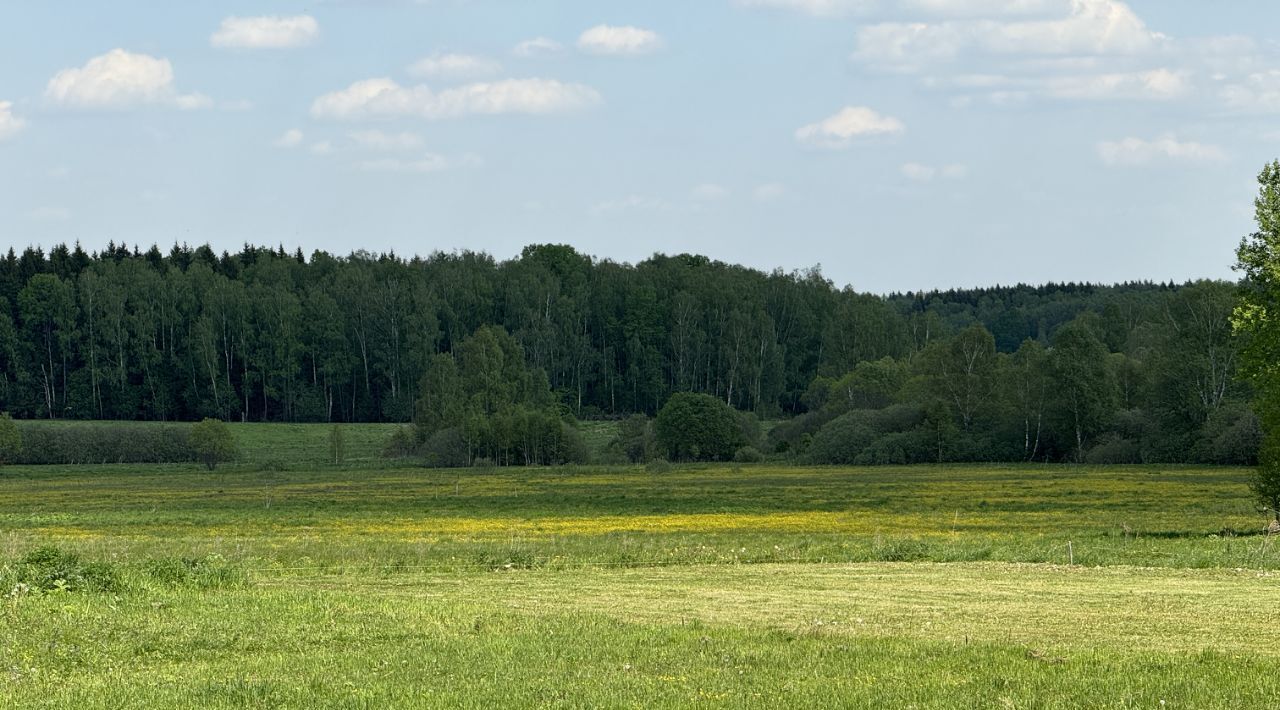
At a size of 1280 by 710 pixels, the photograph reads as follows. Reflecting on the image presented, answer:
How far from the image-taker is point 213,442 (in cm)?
11381

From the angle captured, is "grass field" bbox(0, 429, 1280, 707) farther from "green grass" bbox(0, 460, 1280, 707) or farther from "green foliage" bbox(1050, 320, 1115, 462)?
"green foliage" bbox(1050, 320, 1115, 462)

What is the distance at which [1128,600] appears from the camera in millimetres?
24641

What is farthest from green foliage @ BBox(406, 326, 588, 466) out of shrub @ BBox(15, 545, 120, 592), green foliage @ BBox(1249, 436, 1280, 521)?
shrub @ BBox(15, 545, 120, 592)

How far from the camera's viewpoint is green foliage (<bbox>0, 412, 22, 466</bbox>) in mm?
113000

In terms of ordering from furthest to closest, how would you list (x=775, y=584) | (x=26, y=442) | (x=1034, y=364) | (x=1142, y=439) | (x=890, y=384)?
(x=890, y=384) < (x=26, y=442) < (x=1034, y=364) < (x=1142, y=439) < (x=775, y=584)

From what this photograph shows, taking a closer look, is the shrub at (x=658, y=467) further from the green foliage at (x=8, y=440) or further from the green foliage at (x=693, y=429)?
the green foliage at (x=8, y=440)

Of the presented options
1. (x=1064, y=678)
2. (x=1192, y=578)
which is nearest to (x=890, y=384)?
(x=1192, y=578)

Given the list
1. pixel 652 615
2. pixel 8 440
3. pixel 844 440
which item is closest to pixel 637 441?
pixel 844 440

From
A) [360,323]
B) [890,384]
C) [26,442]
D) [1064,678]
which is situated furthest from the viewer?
[360,323]

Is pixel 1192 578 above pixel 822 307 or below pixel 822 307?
below

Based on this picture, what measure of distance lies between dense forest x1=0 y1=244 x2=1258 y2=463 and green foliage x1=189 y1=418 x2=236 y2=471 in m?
21.4

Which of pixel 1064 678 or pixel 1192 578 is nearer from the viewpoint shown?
pixel 1064 678

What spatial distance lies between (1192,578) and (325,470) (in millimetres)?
84367

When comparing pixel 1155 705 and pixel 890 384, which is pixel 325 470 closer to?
pixel 890 384
